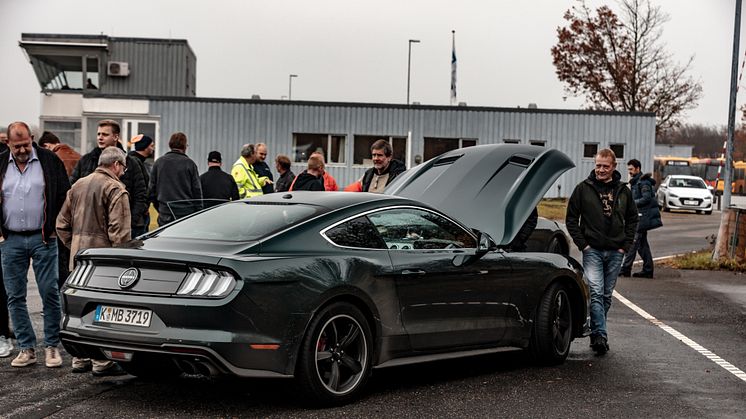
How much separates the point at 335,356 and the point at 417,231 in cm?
131

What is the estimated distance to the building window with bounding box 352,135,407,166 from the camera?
130ft

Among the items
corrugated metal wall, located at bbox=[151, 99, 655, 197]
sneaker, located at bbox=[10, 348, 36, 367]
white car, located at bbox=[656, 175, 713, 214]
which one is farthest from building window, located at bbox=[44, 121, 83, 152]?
sneaker, located at bbox=[10, 348, 36, 367]

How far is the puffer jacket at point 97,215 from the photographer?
7621mm

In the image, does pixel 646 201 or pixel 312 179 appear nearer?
pixel 312 179

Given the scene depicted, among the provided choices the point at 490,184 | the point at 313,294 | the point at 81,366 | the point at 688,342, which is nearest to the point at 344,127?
the point at 688,342

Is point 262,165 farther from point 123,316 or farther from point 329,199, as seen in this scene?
point 123,316

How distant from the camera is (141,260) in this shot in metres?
6.32

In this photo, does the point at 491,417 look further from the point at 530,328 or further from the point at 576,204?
the point at 576,204

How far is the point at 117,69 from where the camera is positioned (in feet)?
150

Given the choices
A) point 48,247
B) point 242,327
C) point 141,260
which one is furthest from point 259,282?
point 48,247

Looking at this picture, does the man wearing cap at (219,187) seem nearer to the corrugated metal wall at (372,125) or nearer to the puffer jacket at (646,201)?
the puffer jacket at (646,201)

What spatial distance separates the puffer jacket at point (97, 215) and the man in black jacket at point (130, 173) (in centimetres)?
73

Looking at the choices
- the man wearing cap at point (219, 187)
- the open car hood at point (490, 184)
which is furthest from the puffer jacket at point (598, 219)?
the man wearing cap at point (219, 187)

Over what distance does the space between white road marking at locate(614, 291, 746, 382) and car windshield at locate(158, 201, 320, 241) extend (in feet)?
12.2
